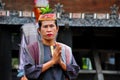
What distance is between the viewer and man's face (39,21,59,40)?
3416mm

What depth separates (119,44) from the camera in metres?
6.75

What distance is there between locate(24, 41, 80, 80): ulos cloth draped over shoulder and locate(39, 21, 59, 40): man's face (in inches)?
3.1

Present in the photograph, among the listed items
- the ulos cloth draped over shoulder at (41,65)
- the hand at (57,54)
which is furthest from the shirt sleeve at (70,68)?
the hand at (57,54)

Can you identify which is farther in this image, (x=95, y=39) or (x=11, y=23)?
(x=95, y=39)

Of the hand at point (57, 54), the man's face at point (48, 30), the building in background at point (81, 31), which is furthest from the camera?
the building in background at point (81, 31)

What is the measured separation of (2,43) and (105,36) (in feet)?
5.16

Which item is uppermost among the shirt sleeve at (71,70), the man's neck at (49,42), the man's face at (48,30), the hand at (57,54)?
the man's face at (48,30)

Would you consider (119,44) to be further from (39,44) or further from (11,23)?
(39,44)

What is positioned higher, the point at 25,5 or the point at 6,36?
the point at 25,5

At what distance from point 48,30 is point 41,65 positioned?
0.28 m

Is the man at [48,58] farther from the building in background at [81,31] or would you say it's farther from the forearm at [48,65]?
the building in background at [81,31]

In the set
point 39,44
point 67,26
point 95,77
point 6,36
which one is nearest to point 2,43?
point 6,36

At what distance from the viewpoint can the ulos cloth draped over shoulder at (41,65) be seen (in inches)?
132

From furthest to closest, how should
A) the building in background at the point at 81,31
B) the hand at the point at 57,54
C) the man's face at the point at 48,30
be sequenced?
the building in background at the point at 81,31 < the man's face at the point at 48,30 < the hand at the point at 57,54
